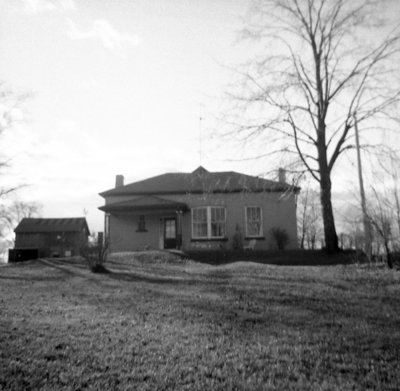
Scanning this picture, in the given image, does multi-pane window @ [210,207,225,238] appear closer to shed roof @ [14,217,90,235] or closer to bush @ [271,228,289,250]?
bush @ [271,228,289,250]

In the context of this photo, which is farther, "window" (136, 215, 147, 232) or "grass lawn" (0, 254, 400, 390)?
"window" (136, 215, 147, 232)

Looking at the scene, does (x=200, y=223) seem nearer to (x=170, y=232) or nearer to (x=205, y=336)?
(x=170, y=232)

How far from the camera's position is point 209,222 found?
2355 cm

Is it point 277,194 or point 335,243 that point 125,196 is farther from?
point 335,243

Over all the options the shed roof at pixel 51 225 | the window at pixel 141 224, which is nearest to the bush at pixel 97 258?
the window at pixel 141 224

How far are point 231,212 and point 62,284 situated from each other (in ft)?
48.4

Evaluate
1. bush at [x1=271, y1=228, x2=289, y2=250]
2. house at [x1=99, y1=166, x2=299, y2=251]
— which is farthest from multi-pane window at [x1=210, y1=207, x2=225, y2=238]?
bush at [x1=271, y1=228, x2=289, y2=250]

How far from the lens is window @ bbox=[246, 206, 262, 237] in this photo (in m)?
23.2

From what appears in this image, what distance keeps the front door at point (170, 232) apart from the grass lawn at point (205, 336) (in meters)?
14.4

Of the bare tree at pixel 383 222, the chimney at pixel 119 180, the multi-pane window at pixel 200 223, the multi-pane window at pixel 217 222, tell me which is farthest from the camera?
the chimney at pixel 119 180

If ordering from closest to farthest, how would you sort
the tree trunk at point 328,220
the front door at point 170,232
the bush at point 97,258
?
the bush at point 97,258
the tree trunk at point 328,220
the front door at point 170,232

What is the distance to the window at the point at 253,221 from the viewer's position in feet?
76.2

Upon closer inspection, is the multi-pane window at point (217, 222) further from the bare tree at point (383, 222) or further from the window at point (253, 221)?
the bare tree at point (383, 222)

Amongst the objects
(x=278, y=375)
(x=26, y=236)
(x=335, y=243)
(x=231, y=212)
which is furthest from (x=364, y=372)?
(x=26, y=236)
